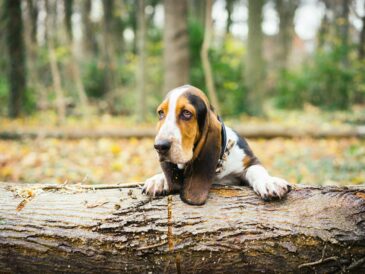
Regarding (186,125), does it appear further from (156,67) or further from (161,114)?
(156,67)

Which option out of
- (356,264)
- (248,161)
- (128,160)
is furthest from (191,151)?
(128,160)

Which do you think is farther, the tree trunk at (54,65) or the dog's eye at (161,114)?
the tree trunk at (54,65)

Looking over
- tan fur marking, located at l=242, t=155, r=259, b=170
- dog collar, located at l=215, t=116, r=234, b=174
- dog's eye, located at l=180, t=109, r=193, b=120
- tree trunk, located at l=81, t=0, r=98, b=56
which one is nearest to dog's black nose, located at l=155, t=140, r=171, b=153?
dog's eye, located at l=180, t=109, r=193, b=120

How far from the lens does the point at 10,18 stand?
1131 centimetres

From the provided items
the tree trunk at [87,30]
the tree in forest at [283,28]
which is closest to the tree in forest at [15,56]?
the tree trunk at [87,30]

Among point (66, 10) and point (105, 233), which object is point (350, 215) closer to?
point (105, 233)

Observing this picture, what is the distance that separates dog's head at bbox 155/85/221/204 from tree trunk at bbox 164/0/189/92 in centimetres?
667

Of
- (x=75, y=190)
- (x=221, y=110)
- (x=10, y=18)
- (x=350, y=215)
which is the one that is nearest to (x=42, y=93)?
(x=10, y=18)

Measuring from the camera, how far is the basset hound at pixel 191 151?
2.42 metres

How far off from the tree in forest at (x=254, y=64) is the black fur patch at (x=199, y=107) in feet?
31.6

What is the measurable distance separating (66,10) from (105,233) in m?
11.0

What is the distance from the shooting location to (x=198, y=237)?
2252 millimetres

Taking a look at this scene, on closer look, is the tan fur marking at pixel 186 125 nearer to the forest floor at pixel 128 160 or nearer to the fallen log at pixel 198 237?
the fallen log at pixel 198 237

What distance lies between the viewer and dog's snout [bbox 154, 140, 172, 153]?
2377mm
